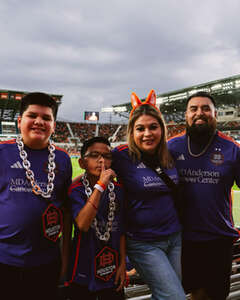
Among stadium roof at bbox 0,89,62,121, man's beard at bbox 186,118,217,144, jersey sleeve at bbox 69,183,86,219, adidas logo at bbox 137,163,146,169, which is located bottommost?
jersey sleeve at bbox 69,183,86,219

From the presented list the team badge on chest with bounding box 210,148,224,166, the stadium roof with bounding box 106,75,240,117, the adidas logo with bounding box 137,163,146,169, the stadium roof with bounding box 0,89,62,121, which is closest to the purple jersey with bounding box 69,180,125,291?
the adidas logo with bounding box 137,163,146,169

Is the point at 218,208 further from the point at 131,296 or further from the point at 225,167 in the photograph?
the point at 131,296

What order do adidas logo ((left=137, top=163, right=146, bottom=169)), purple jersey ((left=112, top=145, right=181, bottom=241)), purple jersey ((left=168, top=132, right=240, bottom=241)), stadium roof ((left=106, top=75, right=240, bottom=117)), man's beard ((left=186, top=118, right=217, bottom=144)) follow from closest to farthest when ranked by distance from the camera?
purple jersey ((left=112, top=145, right=181, bottom=241)), adidas logo ((left=137, top=163, right=146, bottom=169)), purple jersey ((left=168, top=132, right=240, bottom=241)), man's beard ((left=186, top=118, right=217, bottom=144)), stadium roof ((left=106, top=75, right=240, bottom=117))

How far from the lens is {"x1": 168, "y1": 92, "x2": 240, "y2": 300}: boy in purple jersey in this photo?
219 centimetres

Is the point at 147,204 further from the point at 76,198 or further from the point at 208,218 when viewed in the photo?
the point at 208,218

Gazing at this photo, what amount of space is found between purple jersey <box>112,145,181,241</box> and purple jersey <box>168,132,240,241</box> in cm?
30

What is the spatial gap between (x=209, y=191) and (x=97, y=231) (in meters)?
1.09

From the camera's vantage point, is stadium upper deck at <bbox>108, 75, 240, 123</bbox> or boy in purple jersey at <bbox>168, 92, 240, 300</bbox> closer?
boy in purple jersey at <bbox>168, 92, 240, 300</bbox>

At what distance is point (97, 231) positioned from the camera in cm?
171

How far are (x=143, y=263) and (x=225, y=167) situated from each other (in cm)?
113

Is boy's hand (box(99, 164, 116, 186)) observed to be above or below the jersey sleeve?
above

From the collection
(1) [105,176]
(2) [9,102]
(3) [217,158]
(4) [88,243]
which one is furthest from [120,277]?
(2) [9,102]

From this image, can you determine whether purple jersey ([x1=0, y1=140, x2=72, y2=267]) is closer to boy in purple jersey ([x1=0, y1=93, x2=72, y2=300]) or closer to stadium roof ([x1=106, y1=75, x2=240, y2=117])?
boy in purple jersey ([x1=0, y1=93, x2=72, y2=300])

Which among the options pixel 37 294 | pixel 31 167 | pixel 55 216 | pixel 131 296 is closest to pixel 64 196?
pixel 55 216
